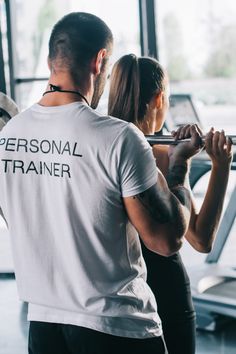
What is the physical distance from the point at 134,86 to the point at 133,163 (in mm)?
455

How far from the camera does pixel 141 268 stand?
47.2 inches

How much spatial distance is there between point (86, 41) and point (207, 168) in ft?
7.50

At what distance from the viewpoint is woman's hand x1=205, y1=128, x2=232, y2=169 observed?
4.34 feet

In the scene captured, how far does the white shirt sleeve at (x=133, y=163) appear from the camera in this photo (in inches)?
42.8

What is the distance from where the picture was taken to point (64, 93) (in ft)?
3.88

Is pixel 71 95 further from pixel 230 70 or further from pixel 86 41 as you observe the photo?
pixel 230 70

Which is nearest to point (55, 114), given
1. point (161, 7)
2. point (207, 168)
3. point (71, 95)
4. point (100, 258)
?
point (71, 95)

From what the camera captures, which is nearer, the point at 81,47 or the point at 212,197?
the point at 81,47

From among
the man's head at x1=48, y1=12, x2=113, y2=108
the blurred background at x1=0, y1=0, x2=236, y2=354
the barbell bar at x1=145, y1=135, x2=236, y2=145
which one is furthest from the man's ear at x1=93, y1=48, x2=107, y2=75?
the blurred background at x1=0, y1=0, x2=236, y2=354

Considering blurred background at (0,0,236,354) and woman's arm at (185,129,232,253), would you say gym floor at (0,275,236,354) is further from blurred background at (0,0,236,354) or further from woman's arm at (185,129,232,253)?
woman's arm at (185,129,232,253)

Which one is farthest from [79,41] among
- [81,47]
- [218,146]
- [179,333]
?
[179,333]

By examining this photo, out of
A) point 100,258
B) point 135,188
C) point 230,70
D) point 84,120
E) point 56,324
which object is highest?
A: point 84,120

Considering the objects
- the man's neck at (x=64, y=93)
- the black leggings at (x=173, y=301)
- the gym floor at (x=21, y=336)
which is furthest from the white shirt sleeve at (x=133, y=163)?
the gym floor at (x=21, y=336)

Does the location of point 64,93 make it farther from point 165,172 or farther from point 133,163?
point 165,172
